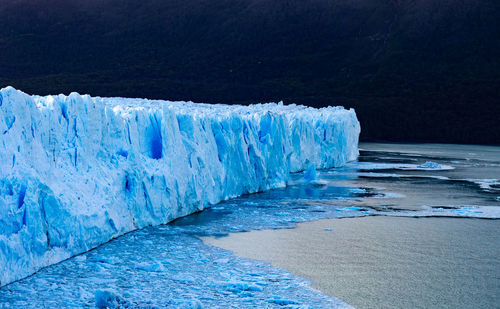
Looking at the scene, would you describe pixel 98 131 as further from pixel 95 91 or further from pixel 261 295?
pixel 95 91

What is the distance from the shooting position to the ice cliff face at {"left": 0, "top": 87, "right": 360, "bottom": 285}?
272 inches

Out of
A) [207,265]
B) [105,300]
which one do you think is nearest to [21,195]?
[105,300]

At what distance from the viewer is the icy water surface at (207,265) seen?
20.7 ft

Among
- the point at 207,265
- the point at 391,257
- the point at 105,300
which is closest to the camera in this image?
the point at 105,300

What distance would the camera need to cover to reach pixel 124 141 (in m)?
9.57

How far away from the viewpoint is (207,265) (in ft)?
25.5

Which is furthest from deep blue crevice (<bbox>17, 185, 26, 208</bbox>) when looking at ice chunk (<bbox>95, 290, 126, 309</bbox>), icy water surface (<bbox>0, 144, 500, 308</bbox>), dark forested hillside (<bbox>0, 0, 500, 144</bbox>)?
dark forested hillside (<bbox>0, 0, 500, 144</bbox>)

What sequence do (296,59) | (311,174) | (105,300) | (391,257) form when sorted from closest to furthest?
(105,300)
(391,257)
(311,174)
(296,59)

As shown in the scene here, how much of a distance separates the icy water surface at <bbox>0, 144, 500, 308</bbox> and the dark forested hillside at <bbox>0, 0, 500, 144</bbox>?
32.4 meters

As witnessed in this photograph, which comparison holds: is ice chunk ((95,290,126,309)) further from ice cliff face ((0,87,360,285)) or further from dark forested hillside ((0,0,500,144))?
dark forested hillside ((0,0,500,144))

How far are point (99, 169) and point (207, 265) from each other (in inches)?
89.0

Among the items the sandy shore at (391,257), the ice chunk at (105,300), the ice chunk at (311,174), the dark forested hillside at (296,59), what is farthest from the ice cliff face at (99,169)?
A: the dark forested hillside at (296,59)

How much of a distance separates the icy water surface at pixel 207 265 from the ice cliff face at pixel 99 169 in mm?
312

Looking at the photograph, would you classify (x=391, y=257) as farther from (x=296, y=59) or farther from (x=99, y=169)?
(x=296, y=59)
